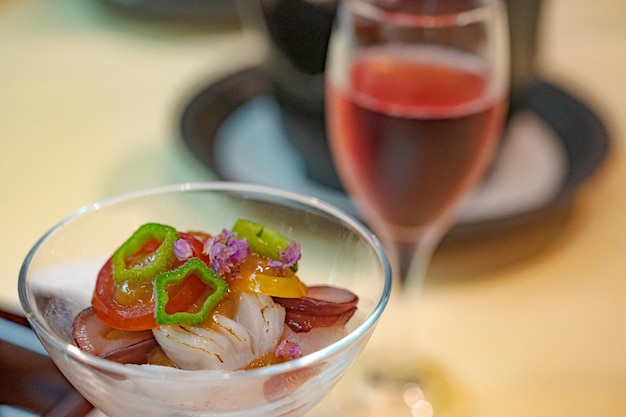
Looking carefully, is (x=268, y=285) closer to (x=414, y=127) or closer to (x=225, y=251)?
(x=225, y=251)

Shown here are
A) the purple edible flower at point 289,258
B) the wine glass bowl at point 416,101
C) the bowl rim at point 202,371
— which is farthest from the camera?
the wine glass bowl at point 416,101

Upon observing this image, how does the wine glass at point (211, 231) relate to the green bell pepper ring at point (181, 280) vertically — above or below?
below

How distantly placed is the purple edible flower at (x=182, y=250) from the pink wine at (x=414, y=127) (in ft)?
1.09

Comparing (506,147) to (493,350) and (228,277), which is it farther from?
(228,277)

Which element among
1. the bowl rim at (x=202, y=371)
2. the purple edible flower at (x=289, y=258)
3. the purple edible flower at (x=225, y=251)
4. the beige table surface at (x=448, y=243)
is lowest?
the beige table surface at (x=448, y=243)

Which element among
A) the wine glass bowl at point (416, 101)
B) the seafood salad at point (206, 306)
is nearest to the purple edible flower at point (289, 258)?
the seafood salad at point (206, 306)

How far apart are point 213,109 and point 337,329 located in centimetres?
76

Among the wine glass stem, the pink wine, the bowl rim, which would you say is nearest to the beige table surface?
the wine glass stem

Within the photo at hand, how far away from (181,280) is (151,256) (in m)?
0.05

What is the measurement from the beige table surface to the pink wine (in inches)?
5.7

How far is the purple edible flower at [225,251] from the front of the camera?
58cm

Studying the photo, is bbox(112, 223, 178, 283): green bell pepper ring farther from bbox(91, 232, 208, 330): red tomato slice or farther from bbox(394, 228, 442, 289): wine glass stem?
bbox(394, 228, 442, 289): wine glass stem

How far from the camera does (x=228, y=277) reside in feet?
1.93

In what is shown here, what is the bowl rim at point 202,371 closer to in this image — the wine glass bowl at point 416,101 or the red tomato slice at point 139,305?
the red tomato slice at point 139,305
